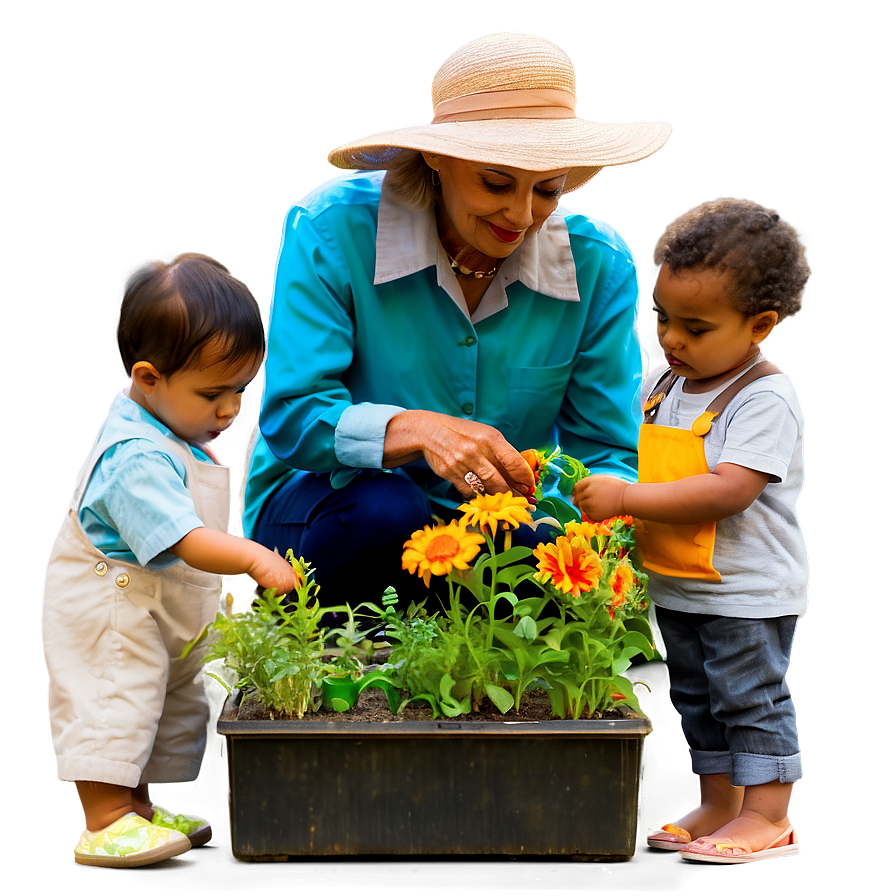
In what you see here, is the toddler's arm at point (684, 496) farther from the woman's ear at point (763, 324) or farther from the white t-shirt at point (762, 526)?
the woman's ear at point (763, 324)

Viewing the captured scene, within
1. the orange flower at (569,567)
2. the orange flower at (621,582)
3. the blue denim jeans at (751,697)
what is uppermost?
the orange flower at (569,567)

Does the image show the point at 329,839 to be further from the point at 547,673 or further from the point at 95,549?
the point at 95,549

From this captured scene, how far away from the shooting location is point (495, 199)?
6.35ft

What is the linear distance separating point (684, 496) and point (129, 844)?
1167mm

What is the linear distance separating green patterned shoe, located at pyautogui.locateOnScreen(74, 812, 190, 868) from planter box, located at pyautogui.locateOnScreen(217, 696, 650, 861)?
17 centimetres

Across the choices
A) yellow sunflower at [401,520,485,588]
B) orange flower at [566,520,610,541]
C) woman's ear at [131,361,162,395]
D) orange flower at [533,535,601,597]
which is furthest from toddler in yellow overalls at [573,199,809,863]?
woman's ear at [131,361,162,395]

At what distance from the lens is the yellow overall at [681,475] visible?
1876 millimetres

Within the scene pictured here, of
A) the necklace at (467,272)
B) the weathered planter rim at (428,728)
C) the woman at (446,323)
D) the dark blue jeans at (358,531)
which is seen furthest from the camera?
the necklace at (467,272)

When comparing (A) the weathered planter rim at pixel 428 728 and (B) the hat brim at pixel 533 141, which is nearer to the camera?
(A) the weathered planter rim at pixel 428 728

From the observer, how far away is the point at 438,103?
6.67ft

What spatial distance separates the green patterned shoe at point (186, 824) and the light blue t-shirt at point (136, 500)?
0.47m

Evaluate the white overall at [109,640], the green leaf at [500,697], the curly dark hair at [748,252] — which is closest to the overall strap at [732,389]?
the curly dark hair at [748,252]

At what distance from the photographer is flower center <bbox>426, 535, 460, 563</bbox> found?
1.64 meters

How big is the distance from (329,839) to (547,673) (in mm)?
455
